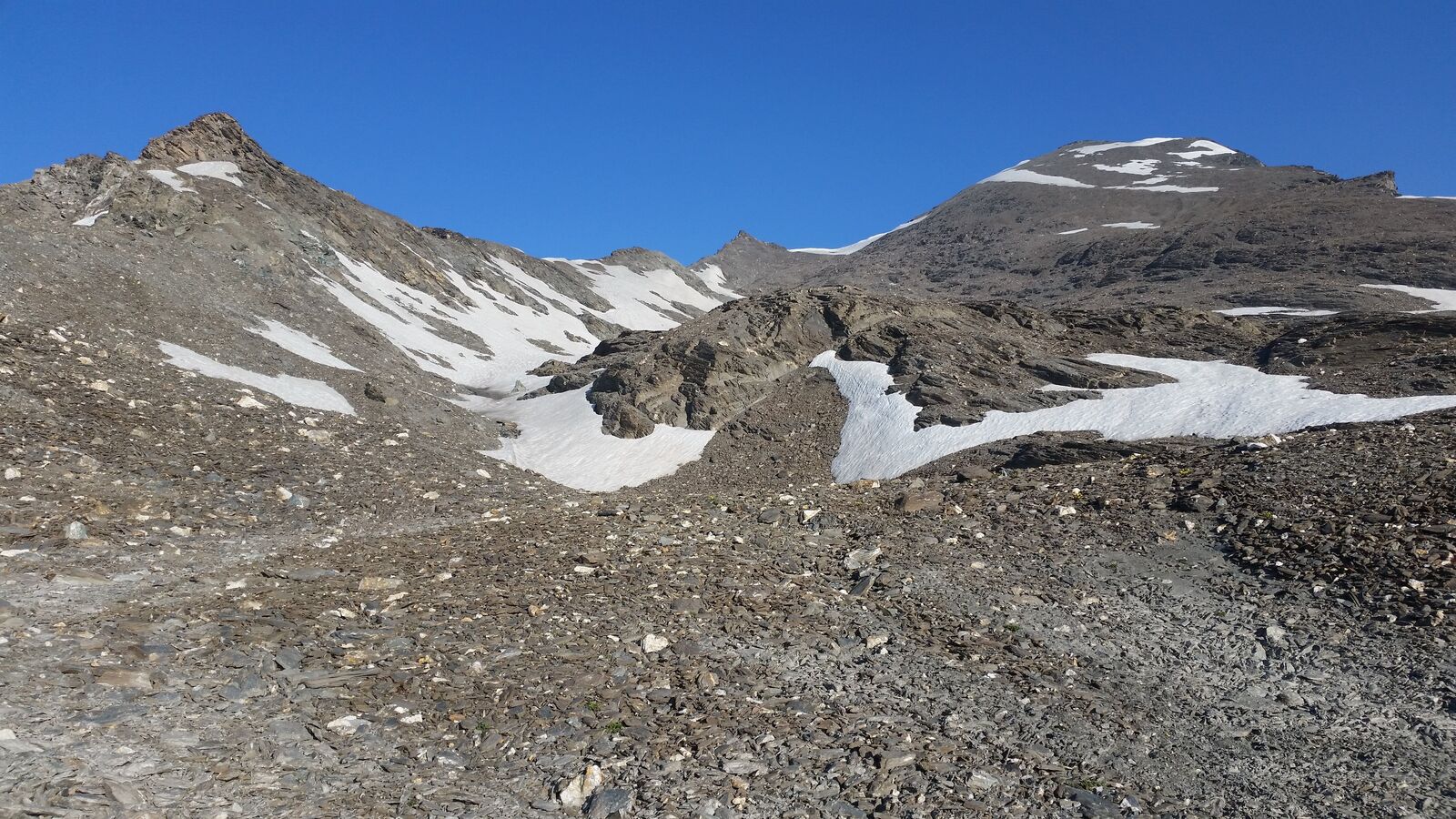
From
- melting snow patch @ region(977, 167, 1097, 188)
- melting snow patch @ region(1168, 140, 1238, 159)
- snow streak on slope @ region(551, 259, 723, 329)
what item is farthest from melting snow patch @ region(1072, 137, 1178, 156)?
snow streak on slope @ region(551, 259, 723, 329)

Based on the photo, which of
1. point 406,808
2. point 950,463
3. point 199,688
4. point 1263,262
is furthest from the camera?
point 1263,262

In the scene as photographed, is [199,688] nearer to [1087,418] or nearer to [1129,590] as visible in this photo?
[1129,590]

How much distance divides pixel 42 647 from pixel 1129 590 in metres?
10.8

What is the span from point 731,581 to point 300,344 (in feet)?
86.4

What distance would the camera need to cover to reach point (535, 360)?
1863 inches

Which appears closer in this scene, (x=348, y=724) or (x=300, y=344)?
(x=348, y=724)

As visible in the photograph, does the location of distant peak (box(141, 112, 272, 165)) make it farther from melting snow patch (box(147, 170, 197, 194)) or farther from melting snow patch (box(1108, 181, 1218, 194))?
melting snow patch (box(1108, 181, 1218, 194))

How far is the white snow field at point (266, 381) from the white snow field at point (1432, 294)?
234 ft

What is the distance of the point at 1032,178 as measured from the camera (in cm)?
14400

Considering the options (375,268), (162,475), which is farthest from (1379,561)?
(375,268)

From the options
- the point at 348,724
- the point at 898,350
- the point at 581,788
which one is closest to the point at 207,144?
the point at 898,350

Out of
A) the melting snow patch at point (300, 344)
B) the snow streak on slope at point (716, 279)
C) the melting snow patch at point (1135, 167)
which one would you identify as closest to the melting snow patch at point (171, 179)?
the melting snow patch at point (300, 344)

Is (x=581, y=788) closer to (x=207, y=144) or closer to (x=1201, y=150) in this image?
(x=207, y=144)

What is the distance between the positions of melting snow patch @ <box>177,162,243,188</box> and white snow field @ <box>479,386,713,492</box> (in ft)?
116
